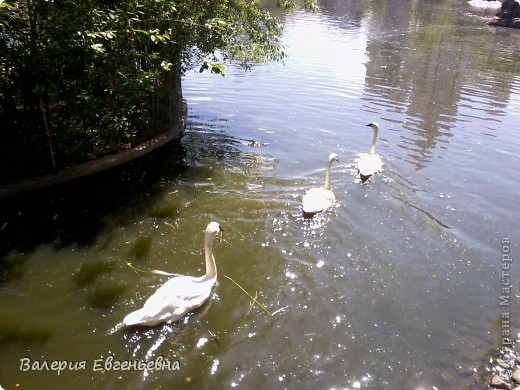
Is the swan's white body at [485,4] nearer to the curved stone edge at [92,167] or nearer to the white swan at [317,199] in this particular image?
the curved stone edge at [92,167]

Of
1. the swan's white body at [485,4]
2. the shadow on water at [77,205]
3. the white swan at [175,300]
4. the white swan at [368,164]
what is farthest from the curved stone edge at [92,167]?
the swan's white body at [485,4]

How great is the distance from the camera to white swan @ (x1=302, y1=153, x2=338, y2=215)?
893 centimetres

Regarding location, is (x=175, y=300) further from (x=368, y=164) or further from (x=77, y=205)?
(x=368, y=164)

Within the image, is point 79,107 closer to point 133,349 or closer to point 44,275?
point 44,275

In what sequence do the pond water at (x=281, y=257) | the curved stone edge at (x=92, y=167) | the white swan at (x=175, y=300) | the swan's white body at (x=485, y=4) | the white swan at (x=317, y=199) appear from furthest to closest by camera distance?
the swan's white body at (x=485, y=4) < the curved stone edge at (x=92, y=167) < the white swan at (x=317, y=199) < the white swan at (x=175, y=300) < the pond water at (x=281, y=257)

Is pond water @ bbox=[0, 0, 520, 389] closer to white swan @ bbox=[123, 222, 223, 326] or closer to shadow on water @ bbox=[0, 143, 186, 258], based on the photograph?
shadow on water @ bbox=[0, 143, 186, 258]

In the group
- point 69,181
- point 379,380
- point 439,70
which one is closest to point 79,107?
point 69,181

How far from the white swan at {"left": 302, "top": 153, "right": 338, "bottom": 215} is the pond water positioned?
0.19 m

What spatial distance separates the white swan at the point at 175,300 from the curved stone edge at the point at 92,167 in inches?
183

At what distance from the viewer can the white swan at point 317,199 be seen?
352 inches

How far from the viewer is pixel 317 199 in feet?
30.0

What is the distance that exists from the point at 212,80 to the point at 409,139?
29.7ft

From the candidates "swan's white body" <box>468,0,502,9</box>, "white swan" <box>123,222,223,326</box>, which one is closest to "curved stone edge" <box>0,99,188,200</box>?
"white swan" <box>123,222,223,326</box>

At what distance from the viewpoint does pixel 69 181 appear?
983 cm
